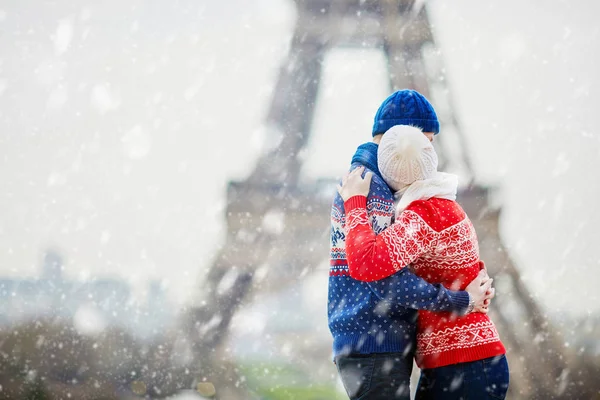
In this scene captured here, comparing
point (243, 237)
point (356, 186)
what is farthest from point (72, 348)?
point (356, 186)

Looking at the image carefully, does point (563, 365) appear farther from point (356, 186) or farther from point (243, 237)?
point (356, 186)

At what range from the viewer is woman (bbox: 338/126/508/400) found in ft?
2.69

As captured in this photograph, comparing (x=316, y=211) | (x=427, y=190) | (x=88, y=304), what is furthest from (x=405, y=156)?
(x=88, y=304)

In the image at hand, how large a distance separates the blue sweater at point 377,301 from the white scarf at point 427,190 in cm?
2

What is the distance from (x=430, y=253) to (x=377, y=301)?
11 cm

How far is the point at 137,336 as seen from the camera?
10.7ft

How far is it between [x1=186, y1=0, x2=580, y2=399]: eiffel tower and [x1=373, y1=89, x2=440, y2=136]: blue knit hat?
229 cm

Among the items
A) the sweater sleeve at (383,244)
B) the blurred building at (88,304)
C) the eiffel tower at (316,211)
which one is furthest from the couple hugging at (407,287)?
the blurred building at (88,304)

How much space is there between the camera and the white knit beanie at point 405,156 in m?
0.87

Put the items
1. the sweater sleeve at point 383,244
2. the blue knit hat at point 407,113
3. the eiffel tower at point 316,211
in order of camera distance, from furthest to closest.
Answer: the eiffel tower at point 316,211 < the blue knit hat at point 407,113 < the sweater sleeve at point 383,244

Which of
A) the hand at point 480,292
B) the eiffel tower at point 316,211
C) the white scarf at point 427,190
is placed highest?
the eiffel tower at point 316,211

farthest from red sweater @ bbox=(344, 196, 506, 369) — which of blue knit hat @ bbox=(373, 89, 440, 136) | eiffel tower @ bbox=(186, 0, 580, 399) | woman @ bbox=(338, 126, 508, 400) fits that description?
eiffel tower @ bbox=(186, 0, 580, 399)

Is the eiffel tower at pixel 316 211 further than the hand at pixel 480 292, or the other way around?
the eiffel tower at pixel 316 211

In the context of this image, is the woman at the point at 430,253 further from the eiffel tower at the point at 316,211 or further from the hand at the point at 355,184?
the eiffel tower at the point at 316,211
